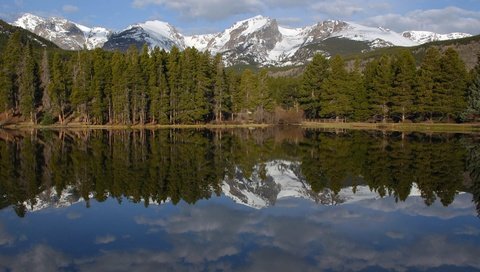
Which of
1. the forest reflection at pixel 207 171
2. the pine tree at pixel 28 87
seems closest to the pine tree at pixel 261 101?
the pine tree at pixel 28 87

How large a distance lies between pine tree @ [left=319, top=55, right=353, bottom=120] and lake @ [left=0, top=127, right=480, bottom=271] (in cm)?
5801

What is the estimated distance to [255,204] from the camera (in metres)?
19.9

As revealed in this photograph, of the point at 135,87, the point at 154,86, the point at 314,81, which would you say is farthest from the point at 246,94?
the point at 135,87

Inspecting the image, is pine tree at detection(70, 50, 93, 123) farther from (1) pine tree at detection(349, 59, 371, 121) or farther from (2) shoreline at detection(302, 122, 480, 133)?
(1) pine tree at detection(349, 59, 371, 121)

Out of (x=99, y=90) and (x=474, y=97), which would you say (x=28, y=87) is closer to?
(x=99, y=90)

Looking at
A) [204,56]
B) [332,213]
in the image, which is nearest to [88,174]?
[332,213]

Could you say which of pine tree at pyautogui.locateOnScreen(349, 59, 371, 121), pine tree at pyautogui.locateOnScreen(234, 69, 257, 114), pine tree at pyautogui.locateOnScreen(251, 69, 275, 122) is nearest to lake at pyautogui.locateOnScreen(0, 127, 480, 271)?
pine tree at pyautogui.locateOnScreen(349, 59, 371, 121)

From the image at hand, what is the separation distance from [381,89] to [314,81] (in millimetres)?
16022

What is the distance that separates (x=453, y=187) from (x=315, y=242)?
39.4ft

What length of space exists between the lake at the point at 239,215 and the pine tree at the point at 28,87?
56.8m

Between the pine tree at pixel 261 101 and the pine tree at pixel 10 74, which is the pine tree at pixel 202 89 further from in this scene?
the pine tree at pixel 10 74

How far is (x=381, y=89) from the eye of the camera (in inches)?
3327

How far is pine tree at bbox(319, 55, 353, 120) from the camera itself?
90188 millimetres

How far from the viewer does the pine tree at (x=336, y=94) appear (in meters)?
90.2
